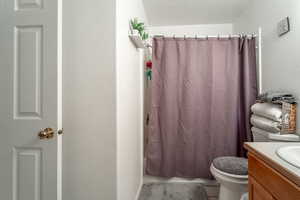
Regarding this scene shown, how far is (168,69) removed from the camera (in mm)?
1912

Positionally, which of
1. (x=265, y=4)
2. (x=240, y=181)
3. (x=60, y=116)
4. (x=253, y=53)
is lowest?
(x=240, y=181)

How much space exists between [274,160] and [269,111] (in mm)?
827

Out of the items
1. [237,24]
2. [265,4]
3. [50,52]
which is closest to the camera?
[50,52]

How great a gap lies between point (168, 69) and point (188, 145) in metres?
0.95

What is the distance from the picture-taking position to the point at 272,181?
67cm

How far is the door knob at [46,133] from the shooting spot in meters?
0.96

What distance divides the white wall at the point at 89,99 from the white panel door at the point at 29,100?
8 centimetres

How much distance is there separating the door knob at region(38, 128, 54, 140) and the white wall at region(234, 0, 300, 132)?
1.83m

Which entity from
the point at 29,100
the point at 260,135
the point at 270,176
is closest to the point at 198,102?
the point at 260,135

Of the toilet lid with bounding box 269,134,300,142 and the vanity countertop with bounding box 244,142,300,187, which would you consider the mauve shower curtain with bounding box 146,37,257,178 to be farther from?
the vanity countertop with bounding box 244,142,300,187

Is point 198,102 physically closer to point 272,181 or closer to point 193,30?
point 272,181

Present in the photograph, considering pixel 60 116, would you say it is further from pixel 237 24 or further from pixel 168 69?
pixel 237 24

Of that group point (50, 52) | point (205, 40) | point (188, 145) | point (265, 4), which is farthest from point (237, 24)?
point (50, 52)

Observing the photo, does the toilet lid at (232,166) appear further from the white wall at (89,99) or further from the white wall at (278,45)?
the white wall at (89,99)
